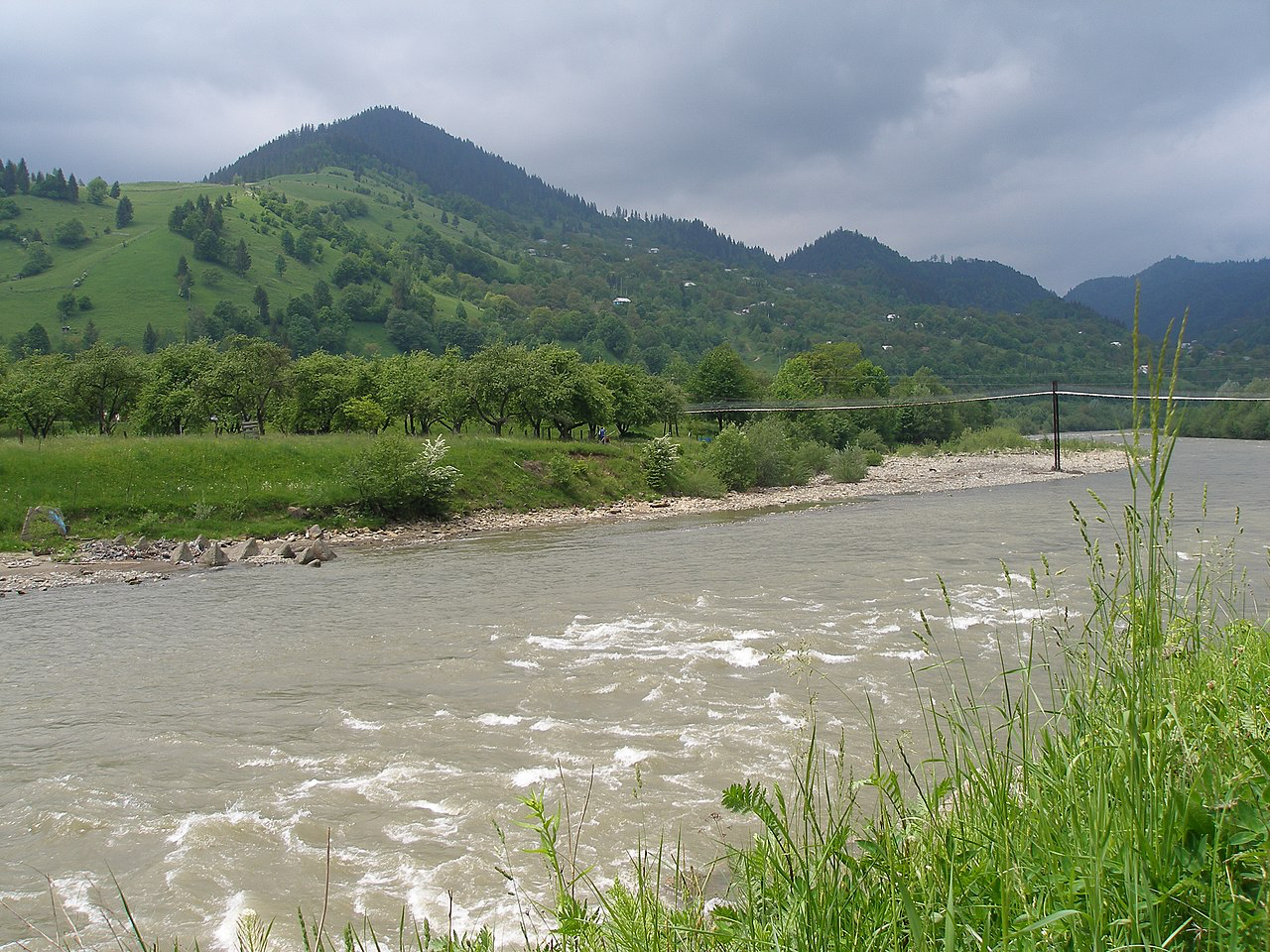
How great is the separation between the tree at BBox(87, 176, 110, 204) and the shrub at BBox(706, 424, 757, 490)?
Result: 179 meters

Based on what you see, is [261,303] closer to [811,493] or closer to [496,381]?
[496,381]

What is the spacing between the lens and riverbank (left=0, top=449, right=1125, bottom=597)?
80.2ft

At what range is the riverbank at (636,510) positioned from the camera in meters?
24.5

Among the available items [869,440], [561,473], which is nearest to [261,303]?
[869,440]

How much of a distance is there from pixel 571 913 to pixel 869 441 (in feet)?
264

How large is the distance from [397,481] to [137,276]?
121703 mm

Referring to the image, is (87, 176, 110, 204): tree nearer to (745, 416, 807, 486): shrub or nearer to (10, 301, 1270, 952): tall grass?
(745, 416, 807, 486): shrub

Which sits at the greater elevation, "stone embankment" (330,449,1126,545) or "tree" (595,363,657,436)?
"tree" (595,363,657,436)

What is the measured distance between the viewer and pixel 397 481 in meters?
34.4

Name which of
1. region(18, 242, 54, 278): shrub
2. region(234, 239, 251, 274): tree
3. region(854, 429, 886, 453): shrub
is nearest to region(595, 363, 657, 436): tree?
region(854, 429, 886, 453): shrub

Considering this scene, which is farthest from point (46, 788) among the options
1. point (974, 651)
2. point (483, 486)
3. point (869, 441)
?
point (869, 441)

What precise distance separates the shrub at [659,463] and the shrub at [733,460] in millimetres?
3062

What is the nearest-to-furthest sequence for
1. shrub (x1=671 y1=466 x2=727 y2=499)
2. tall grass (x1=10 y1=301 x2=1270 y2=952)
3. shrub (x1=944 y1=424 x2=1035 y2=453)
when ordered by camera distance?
tall grass (x1=10 y1=301 x2=1270 y2=952) → shrub (x1=671 y1=466 x2=727 y2=499) → shrub (x1=944 y1=424 x2=1035 y2=453)

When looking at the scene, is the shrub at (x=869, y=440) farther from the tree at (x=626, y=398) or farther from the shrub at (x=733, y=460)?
the shrub at (x=733, y=460)
